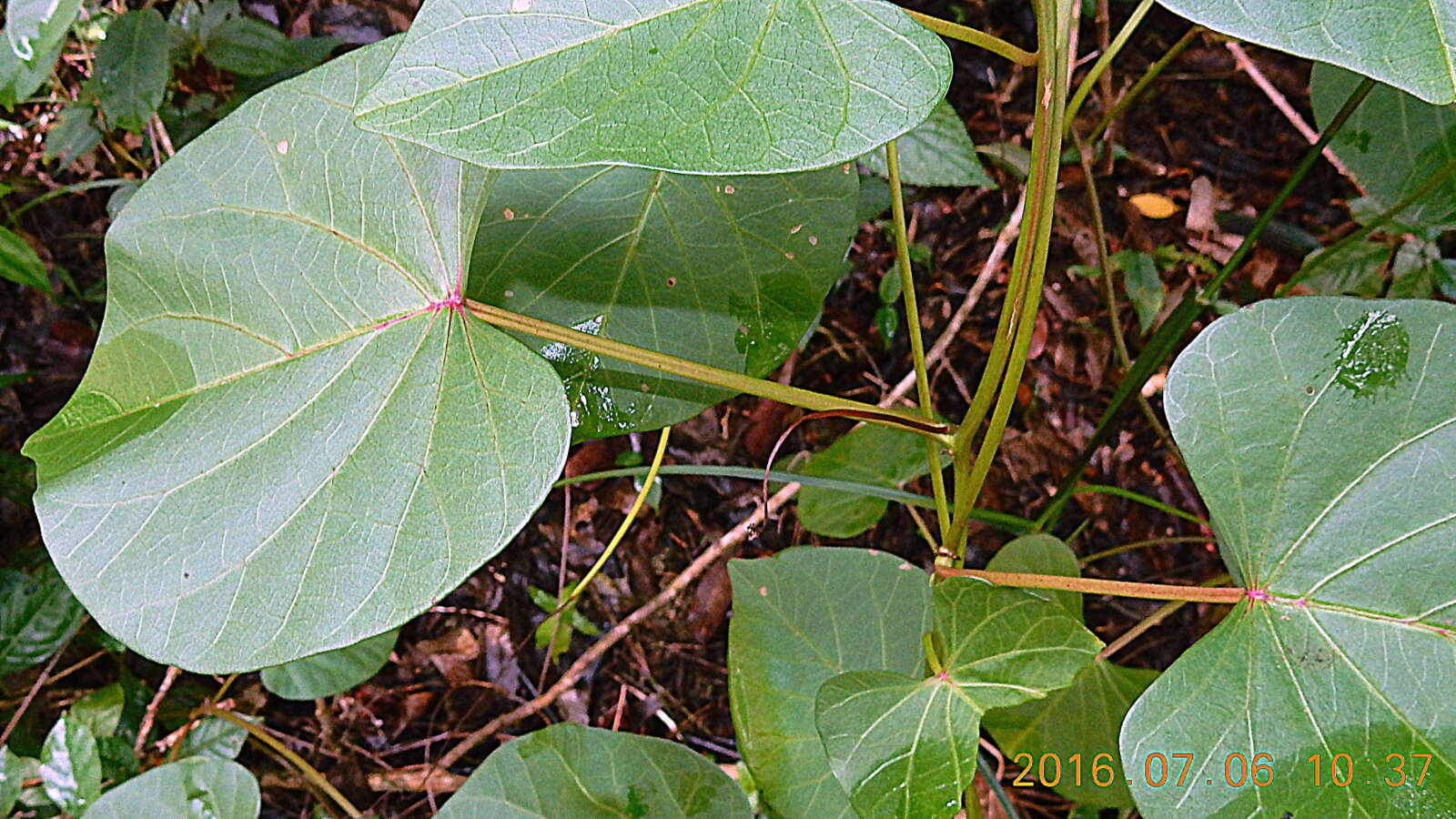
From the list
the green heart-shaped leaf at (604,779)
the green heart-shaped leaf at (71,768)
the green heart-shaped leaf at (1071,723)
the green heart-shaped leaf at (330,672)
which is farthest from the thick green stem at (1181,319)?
the green heart-shaped leaf at (71,768)

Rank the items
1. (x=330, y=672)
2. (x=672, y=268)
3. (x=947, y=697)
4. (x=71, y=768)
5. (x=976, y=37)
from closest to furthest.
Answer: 1. (x=976, y=37)
2. (x=947, y=697)
3. (x=672, y=268)
4. (x=71, y=768)
5. (x=330, y=672)

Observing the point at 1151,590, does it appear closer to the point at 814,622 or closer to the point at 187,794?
the point at 814,622

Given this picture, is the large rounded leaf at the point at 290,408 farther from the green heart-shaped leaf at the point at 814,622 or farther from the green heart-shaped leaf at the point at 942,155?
the green heart-shaped leaf at the point at 942,155

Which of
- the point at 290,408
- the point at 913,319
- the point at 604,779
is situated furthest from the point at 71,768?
the point at 913,319

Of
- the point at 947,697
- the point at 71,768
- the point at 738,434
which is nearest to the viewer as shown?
the point at 947,697

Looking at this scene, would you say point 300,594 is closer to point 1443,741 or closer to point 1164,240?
point 1443,741
